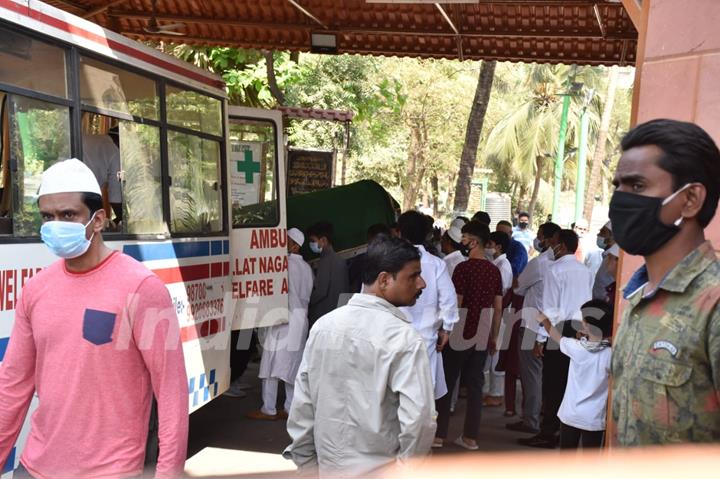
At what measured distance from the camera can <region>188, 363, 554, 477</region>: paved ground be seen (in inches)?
288

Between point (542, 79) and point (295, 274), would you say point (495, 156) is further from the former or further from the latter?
point (295, 274)

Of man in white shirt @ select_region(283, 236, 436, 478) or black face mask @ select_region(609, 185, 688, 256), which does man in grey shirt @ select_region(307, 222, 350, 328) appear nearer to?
man in white shirt @ select_region(283, 236, 436, 478)

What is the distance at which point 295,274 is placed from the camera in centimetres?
893

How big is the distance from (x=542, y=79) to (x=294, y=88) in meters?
25.4

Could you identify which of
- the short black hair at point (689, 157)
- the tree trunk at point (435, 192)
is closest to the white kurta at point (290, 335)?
the short black hair at point (689, 157)

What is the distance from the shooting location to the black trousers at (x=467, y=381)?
25.7ft

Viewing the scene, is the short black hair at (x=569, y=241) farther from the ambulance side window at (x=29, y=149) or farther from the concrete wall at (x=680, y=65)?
the ambulance side window at (x=29, y=149)

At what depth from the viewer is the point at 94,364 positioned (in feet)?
9.77

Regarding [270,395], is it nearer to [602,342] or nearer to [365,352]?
[602,342]

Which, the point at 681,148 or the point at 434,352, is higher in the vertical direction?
the point at 681,148

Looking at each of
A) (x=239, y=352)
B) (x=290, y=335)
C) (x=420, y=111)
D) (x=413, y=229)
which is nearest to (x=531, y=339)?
(x=413, y=229)

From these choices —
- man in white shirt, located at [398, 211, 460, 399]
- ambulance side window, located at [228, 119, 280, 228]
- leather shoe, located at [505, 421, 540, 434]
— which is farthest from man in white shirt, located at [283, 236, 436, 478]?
leather shoe, located at [505, 421, 540, 434]

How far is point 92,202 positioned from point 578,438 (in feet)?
12.9

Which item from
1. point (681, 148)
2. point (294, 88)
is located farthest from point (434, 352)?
point (294, 88)
